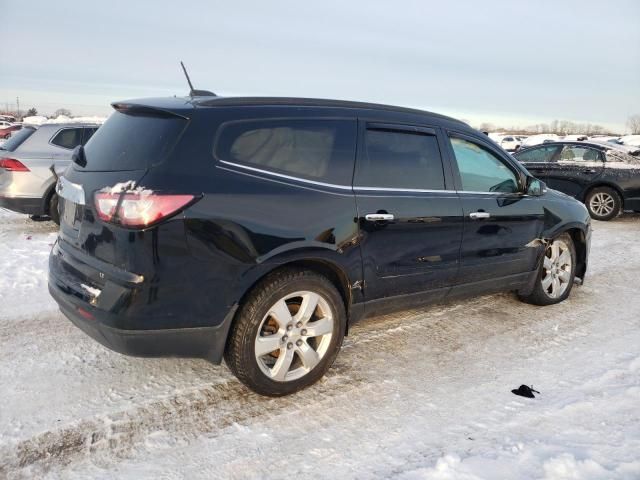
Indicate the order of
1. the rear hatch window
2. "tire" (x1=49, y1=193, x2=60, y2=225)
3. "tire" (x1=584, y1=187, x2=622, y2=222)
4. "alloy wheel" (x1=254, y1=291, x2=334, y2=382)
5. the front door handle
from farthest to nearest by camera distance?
"tire" (x1=584, y1=187, x2=622, y2=222)
"tire" (x1=49, y1=193, x2=60, y2=225)
the front door handle
"alloy wheel" (x1=254, y1=291, x2=334, y2=382)
the rear hatch window

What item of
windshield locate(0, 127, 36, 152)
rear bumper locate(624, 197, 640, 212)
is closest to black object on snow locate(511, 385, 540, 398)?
windshield locate(0, 127, 36, 152)

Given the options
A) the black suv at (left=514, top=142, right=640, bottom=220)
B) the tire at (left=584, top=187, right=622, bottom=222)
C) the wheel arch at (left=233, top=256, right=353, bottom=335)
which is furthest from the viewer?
the tire at (left=584, top=187, right=622, bottom=222)

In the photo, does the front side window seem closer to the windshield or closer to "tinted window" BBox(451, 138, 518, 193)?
"tinted window" BBox(451, 138, 518, 193)

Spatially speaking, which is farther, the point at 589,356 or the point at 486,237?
the point at 486,237

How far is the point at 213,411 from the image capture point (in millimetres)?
2967

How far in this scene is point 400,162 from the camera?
3.66 m

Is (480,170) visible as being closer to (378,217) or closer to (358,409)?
(378,217)

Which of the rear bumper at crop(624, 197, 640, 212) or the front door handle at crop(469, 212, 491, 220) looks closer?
the front door handle at crop(469, 212, 491, 220)

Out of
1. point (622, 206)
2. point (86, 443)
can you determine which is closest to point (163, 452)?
point (86, 443)

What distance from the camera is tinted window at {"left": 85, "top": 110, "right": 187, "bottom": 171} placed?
278 cm

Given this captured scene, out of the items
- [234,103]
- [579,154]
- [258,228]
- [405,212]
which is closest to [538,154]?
[579,154]

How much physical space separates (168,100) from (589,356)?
11.4 ft

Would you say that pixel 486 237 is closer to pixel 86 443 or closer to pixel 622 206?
pixel 86 443

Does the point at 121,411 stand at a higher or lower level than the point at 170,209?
lower
